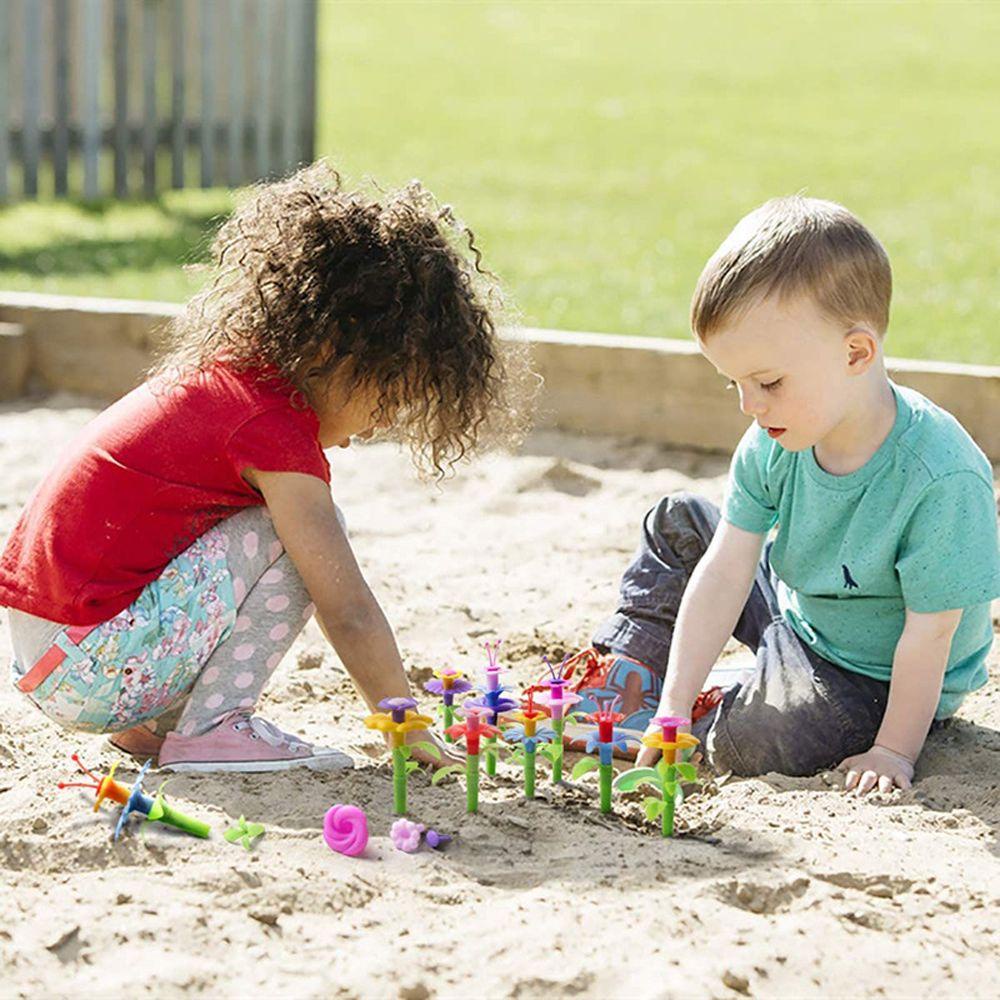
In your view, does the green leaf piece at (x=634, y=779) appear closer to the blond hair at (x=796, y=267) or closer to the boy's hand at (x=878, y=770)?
the boy's hand at (x=878, y=770)

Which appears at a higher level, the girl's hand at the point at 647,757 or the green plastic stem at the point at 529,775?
the green plastic stem at the point at 529,775

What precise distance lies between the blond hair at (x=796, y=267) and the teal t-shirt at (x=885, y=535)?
28 centimetres

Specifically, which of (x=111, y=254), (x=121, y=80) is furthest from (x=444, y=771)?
(x=121, y=80)

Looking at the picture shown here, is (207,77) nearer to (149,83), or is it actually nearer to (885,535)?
(149,83)

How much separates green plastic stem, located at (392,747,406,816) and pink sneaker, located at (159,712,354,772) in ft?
0.86

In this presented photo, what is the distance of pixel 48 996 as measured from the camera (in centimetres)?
208

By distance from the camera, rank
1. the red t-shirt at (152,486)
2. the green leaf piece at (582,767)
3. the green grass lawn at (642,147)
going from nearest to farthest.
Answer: the green leaf piece at (582,767) → the red t-shirt at (152,486) → the green grass lawn at (642,147)

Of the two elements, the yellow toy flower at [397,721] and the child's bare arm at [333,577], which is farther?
the child's bare arm at [333,577]

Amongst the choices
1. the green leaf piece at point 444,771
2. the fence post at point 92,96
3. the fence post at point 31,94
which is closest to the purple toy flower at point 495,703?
the green leaf piece at point 444,771

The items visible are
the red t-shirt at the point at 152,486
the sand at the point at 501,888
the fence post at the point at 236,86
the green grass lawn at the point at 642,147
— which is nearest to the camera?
the sand at the point at 501,888

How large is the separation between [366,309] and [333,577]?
1.56 feet

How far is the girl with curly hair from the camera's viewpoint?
2.88 m

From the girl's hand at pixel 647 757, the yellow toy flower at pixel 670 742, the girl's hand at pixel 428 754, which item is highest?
the yellow toy flower at pixel 670 742

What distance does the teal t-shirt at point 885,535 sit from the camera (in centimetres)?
295
